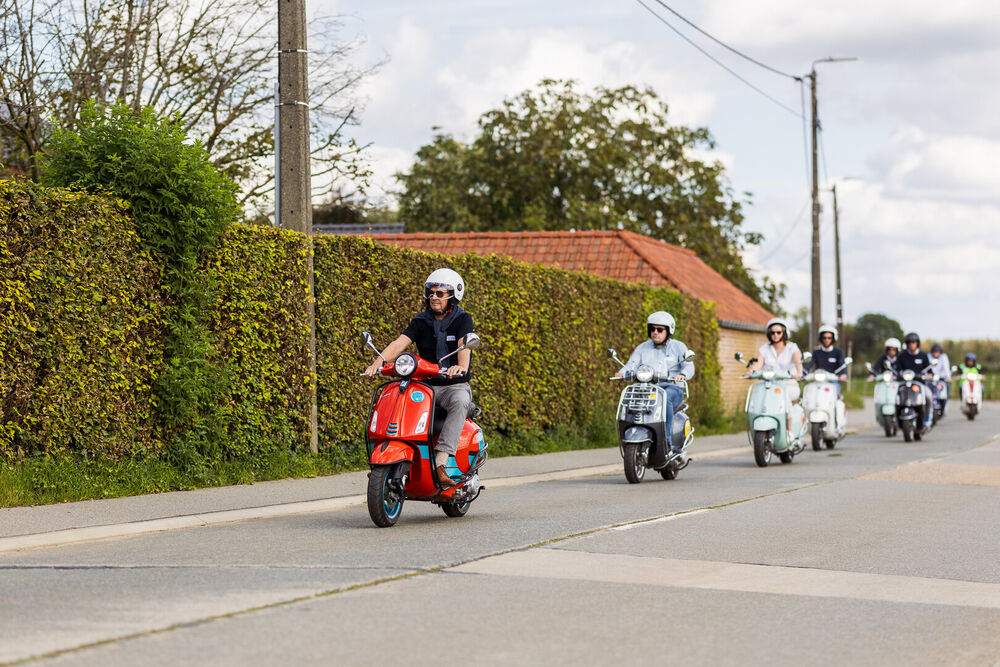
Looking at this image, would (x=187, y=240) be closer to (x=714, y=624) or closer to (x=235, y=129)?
(x=714, y=624)

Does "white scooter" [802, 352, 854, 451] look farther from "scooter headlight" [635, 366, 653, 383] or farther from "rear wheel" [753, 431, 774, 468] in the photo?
"scooter headlight" [635, 366, 653, 383]

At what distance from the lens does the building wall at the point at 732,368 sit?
31031 mm

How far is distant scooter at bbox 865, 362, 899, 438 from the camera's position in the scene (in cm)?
2698

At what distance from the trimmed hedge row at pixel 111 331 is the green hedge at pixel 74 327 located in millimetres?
10

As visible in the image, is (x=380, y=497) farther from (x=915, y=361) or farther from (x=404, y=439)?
(x=915, y=361)

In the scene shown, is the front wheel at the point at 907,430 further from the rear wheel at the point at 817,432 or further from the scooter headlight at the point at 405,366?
the scooter headlight at the point at 405,366

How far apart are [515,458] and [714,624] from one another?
12.1m

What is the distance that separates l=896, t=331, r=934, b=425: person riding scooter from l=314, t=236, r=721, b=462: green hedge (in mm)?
3782

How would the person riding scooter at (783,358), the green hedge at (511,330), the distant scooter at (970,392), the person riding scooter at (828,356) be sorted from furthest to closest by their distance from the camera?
the distant scooter at (970,392) → the person riding scooter at (828,356) → the person riding scooter at (783,358) → the green hedge at (511,330)

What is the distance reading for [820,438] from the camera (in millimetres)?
22312

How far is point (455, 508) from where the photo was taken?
37.8 feet

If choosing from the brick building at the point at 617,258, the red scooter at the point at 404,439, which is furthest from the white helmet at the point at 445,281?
the brick building at the point at 617,258

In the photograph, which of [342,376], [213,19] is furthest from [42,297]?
[213,19]

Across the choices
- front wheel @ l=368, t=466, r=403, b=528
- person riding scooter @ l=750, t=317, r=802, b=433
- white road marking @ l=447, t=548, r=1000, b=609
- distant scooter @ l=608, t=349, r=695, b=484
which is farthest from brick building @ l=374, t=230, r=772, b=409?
white road marking @ l=447, t=548, r=1000, b=609
